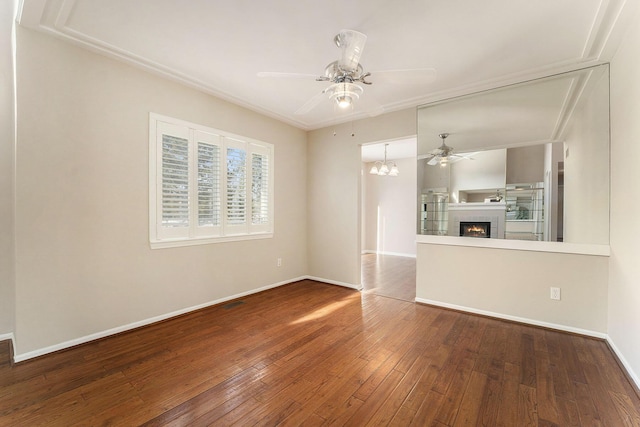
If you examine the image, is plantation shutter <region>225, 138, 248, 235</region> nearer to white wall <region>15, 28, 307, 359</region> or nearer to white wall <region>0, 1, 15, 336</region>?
white wall <region>15, 28, 307, 359</region>

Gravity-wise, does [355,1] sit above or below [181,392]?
above

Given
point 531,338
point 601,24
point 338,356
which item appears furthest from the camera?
point 531,338

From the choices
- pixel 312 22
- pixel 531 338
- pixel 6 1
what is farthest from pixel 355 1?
pixel 531 338

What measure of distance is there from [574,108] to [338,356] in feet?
11.4

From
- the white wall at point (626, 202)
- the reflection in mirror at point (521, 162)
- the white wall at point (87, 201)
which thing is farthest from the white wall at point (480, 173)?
the white wall at point (87, 201)

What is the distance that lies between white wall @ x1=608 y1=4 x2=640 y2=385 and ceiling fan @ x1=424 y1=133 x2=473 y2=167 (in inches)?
54.9

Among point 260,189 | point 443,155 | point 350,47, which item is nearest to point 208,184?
point 260,189

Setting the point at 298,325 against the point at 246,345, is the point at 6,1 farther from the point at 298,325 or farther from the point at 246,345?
the point at 298,325

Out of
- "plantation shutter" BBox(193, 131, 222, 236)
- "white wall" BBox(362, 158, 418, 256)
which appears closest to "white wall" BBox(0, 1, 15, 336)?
"plantation shutter" BBox(193, 131, 222, 236)

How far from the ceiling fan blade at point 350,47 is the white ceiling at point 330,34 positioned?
0.86 ft

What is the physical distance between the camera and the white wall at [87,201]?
2273mm

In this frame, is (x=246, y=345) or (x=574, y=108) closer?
(x=246, y=345)

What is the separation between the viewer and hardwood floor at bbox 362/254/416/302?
4.27 m

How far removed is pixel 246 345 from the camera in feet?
8.39
